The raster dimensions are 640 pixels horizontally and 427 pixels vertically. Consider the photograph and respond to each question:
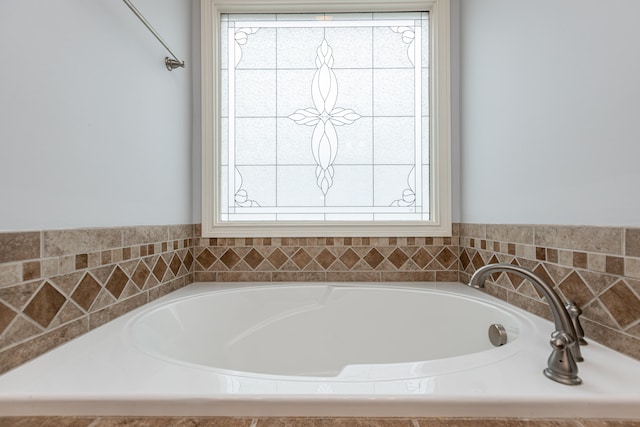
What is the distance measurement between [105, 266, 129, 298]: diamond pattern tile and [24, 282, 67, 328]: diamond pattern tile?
20cm

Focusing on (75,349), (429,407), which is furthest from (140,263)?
(429,407)

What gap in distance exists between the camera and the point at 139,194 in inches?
48.2

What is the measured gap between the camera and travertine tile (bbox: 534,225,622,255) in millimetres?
811

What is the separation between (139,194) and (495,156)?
155 centimetres

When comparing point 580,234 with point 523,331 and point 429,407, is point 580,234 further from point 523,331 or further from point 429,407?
point 429,407

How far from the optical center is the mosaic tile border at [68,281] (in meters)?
0.72

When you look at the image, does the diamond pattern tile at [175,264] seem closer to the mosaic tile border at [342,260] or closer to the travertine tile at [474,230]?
the mosaic tile border at [342,260]

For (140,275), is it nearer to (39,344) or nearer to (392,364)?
(39,344)

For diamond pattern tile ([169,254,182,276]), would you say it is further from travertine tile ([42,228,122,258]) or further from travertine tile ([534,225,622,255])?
travertine tile ([534,225,622,255])

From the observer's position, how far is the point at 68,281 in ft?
2.91

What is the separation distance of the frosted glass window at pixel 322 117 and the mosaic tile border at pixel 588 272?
65 centimetres

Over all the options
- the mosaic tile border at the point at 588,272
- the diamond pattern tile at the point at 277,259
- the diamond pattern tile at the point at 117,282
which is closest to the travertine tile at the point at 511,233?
the mosaic tile border at the point at 588,272

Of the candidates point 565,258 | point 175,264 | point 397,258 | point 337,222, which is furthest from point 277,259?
point 565,258

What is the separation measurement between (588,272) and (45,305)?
1534 millimetres
